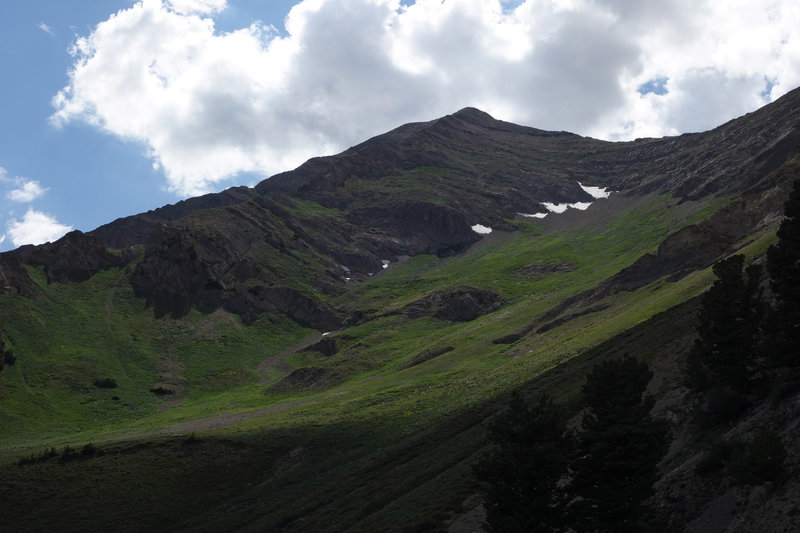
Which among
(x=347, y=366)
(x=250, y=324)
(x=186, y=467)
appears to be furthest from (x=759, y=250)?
(x=250, y=324)

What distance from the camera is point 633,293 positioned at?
114 meters

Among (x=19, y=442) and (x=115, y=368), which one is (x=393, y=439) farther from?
(x=115, y=368)

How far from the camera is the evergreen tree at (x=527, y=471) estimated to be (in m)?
27.1

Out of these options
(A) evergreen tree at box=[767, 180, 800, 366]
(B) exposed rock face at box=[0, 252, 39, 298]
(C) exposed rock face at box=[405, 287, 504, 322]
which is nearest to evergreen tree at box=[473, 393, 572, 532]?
(A) evergreen tree at box=[767, 180, 800, 366]

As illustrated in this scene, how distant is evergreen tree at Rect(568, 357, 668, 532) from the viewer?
85.6 ft

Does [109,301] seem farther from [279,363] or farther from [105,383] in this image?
[279,363]

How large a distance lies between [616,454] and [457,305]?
16129 centimetres

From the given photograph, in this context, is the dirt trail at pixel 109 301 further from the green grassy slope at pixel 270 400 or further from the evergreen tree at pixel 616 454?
the evergreen tree at pixel 616 454

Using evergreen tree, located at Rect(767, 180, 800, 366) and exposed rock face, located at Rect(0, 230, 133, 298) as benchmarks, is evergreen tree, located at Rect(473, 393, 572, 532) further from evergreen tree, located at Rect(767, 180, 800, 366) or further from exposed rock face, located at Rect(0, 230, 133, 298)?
exposed rock face, located at Rect(0, 230, 133, 298)

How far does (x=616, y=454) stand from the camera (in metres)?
26.8

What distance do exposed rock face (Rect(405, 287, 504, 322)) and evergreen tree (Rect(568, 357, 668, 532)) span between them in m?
154

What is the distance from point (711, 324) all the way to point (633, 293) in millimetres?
82583

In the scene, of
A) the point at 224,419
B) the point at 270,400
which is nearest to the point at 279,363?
the point at 270,400

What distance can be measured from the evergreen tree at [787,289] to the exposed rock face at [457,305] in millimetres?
150128
